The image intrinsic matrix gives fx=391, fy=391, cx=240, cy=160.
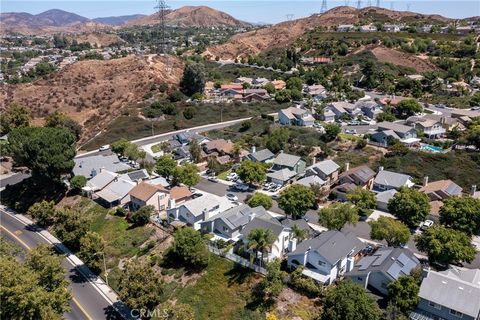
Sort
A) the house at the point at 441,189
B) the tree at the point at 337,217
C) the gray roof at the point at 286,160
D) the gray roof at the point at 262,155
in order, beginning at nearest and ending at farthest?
A: the tree at the point at 337,217, the house at the point at 441,189, the gray roof at the point at 286,160, the gray roof at the point at 262,155

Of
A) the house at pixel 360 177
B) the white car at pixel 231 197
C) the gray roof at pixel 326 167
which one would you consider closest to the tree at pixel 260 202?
the white car at pixel 231 197

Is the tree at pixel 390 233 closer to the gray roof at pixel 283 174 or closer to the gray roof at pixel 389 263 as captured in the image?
the gray roof at pixel 389 263

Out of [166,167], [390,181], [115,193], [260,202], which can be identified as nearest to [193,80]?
[166,167]

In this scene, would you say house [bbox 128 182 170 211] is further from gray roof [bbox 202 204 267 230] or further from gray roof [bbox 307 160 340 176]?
gray roof [bbox 307 160 340 176]

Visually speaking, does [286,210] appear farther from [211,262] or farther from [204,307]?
[204,307]

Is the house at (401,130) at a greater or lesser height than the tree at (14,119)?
greater

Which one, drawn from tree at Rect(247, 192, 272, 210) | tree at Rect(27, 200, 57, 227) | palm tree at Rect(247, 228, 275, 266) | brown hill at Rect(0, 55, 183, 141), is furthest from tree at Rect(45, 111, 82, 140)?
palm tree at Rect(247, 228, 275, 266)
